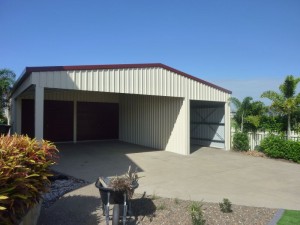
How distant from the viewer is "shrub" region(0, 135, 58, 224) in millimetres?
3533

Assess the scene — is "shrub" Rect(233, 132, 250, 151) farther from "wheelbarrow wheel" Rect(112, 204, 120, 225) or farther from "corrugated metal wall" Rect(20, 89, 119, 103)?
"wheelbarrow wheel" Rect(112, 204, 120, 225)

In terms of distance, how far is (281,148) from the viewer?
13.4 meters

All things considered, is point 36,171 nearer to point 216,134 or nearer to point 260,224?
point 260,224

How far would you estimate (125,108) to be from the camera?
1861 centimetres

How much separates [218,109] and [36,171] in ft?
43.8

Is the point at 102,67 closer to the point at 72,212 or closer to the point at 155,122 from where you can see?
the point at 155,122

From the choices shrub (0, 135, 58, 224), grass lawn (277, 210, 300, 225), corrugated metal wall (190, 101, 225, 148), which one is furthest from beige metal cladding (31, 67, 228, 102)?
grass lawn (277, 210, 300, 225)

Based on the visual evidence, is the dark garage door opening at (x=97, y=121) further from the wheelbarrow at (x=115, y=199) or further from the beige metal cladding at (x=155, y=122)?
the wheelbarrow at (x=115, y=199)

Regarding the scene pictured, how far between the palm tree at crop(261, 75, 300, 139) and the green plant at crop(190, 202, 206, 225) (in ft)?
30.0

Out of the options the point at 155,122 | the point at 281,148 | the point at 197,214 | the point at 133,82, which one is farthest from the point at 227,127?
the point at 197,214

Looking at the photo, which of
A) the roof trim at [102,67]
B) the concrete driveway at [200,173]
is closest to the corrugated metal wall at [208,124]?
the roof trim at [102,67]

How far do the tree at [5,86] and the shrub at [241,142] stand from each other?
16.0 metres

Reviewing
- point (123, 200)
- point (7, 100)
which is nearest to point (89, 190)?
point (123, 200)

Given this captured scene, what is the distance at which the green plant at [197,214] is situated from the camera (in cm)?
514
